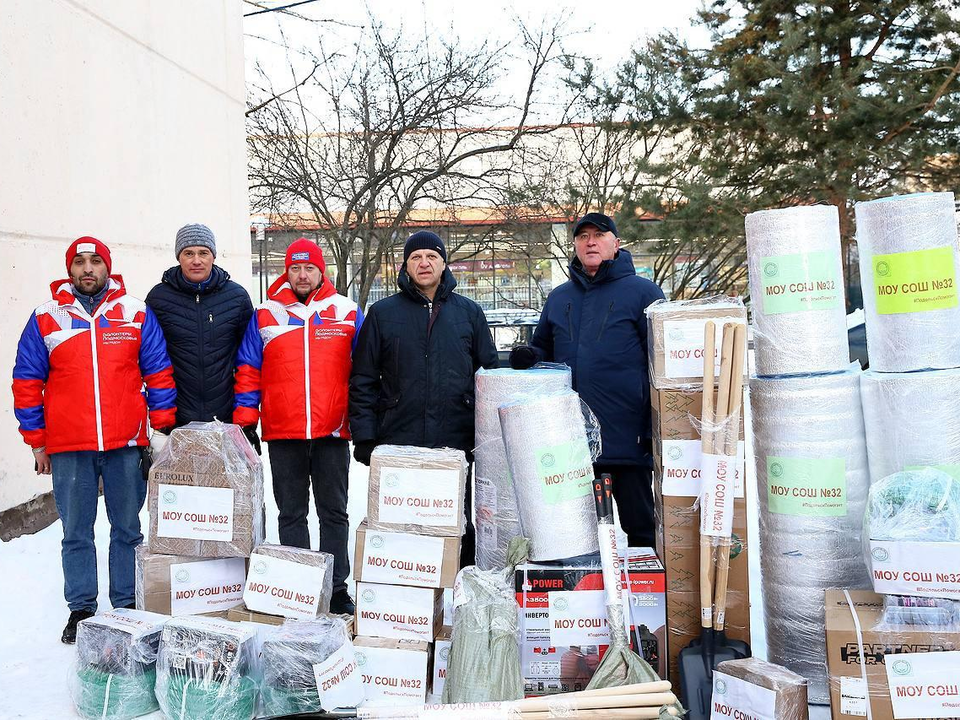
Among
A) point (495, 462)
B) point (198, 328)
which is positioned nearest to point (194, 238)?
point (198, 328)

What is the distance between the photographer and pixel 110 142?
634cm

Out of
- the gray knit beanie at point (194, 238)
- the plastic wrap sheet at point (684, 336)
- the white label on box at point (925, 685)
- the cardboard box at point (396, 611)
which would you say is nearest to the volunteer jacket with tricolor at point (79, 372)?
the gray knit beanie at point (194, 238)

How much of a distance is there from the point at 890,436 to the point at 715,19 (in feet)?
29.6

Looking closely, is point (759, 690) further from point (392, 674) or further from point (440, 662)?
point (392, 674)

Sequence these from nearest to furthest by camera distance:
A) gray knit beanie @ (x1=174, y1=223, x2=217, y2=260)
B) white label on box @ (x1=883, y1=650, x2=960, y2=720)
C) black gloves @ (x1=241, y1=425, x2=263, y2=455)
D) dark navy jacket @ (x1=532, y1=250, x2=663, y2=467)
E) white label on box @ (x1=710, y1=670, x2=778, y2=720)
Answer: white label on box @ (x1=883, y1=650, x2=960, y2=720)
white label on box @ (x1=710, y1=670, x2=778, y2=720)
dark navy jacket @ (x1=532, y1=250, x2=663, y2=467)
gray knit beanie @ (x1=174, y1=223, x2=217, y2=260)
black gloves @ (x1=241, y1=425, x2=263, y2=455)

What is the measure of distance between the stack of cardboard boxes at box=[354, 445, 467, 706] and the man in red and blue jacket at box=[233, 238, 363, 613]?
32.8 inches

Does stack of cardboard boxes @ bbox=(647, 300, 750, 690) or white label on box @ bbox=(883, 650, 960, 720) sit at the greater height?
stack of cardboard boxes @ bbox=(647, 300, 750, 690)

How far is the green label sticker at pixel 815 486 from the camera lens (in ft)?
9.35

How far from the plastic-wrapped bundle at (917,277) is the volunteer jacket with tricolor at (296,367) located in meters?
2.36

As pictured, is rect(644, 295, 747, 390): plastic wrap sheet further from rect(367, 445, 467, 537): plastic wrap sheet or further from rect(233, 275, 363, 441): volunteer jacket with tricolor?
rect(233, 275, 363, 441): volunteer jacket with tricolor

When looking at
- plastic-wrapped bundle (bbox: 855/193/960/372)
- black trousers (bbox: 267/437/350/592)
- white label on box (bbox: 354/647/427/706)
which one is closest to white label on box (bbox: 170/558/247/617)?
black trousers (bbox: 267/437/350/592)

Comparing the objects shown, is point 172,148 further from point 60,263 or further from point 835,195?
point 835,195

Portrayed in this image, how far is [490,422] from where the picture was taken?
338 cm

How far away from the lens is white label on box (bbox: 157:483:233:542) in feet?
11.2
